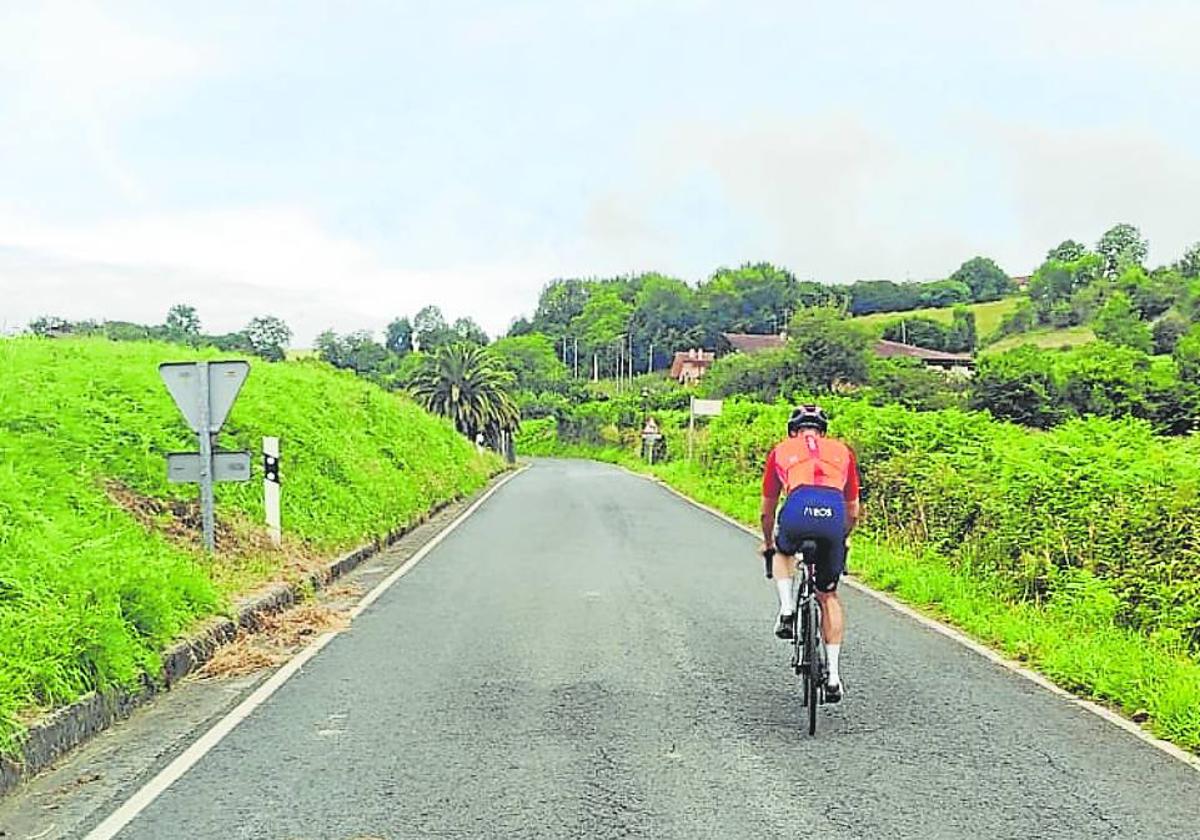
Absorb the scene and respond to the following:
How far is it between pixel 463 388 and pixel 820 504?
161 ft

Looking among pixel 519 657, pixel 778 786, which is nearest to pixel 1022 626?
pixel 519 657

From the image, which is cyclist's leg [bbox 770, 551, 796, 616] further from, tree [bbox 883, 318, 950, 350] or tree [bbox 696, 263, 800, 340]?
tree [bbox 696, 263, 800, 340]

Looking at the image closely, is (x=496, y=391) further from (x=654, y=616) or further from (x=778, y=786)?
(x=778, y=786)

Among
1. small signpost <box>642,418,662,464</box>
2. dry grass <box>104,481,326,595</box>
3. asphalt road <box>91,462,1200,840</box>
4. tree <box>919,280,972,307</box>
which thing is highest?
tree <box>919,280,972,307</box>

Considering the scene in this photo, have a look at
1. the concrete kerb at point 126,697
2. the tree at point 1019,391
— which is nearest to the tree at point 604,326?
the tree at point 1019,391

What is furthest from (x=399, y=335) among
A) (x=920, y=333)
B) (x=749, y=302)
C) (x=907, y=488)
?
(x=907, y=488)

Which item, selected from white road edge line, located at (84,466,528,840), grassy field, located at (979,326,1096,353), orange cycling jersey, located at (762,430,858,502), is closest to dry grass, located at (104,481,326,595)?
white road edge line, located at (84,466,528,840)

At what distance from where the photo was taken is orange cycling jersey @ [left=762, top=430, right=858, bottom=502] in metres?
7.34

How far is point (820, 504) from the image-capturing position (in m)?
7.22

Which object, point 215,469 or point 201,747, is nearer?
→ point 201,747

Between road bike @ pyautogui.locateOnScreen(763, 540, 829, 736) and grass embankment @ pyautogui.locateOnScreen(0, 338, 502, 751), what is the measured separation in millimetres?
4237

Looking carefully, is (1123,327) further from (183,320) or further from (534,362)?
(534,362)

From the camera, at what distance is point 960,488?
47.4ft

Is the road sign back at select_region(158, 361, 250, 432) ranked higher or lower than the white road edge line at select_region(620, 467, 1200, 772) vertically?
higher
